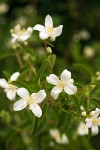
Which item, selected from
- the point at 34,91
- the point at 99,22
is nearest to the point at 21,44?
the point at 34,91

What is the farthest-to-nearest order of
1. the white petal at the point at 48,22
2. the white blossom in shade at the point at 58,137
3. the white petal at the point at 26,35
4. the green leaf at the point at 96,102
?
1. the white blossom in shade at the point at 58,137
2. the white petal at the point at 26,35
3. the white petal at the point at 48,22
4. the green leaf at the point at 96,102

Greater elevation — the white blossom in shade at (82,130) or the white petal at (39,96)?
the white petal at (39,96)

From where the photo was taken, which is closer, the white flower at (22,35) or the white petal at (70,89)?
the white petal at (70,89)

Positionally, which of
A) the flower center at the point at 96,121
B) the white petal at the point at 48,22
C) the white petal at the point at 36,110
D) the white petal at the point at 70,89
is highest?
the white petal at the point at 48,22

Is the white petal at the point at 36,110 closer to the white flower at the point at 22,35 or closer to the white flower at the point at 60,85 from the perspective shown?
the white flower at the point at 60,85

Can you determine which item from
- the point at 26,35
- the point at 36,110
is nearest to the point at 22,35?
the point at 26,35

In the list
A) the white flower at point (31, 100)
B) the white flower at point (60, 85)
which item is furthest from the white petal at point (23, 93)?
the white flower at point (60, 85)

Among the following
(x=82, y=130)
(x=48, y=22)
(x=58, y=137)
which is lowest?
(x=58, y=137)

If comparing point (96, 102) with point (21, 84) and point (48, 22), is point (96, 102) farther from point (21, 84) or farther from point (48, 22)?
point (48, 22)

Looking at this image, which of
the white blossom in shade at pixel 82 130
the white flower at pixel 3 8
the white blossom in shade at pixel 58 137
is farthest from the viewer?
the white flower at pixel 3 8
